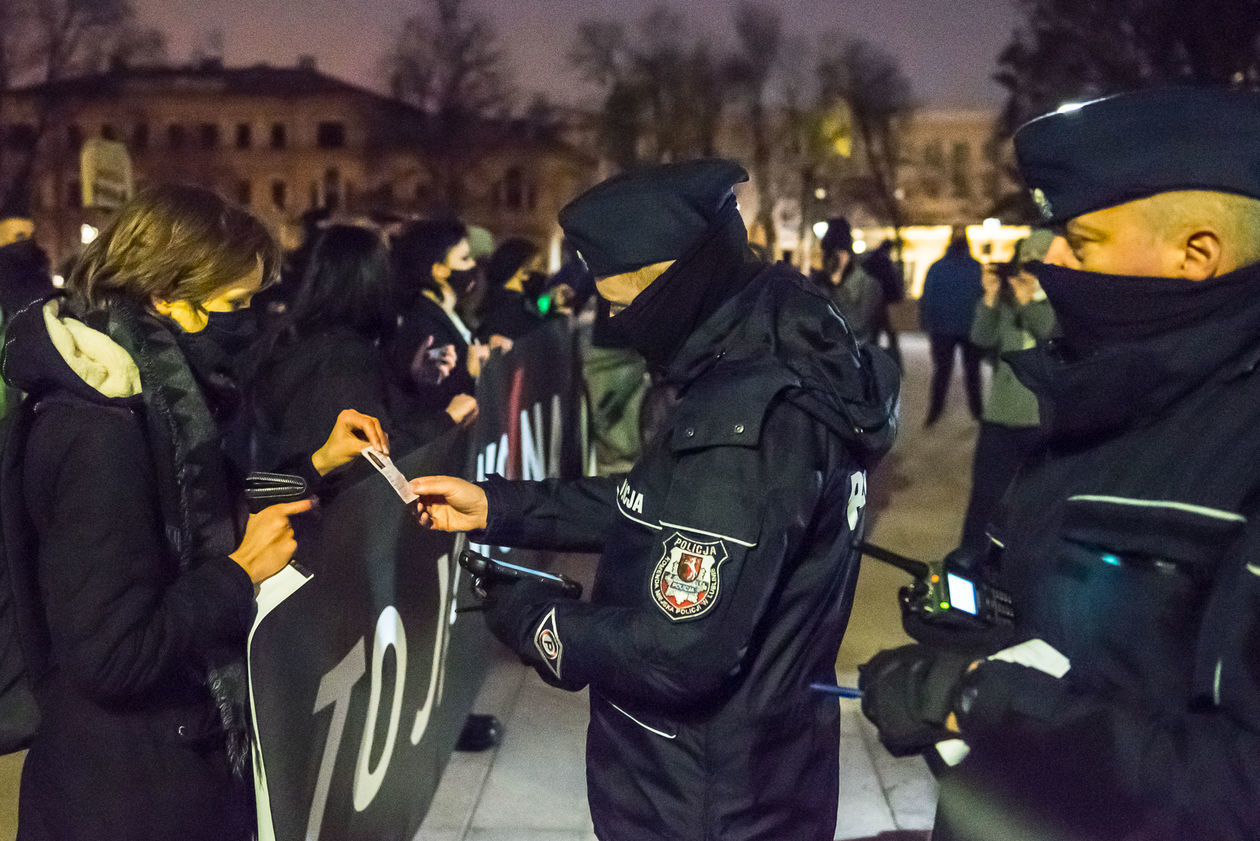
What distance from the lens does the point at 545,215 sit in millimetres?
69750

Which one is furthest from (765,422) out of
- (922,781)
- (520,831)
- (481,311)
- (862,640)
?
(481,311)

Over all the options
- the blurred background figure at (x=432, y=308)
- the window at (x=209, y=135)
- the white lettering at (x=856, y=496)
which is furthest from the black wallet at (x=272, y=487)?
the window at (x=209, y=135)

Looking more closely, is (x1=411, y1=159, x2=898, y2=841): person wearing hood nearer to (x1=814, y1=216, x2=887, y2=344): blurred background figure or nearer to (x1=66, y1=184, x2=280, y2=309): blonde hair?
(x1=66, y1=184, x2=280, y2=309): blonde hair

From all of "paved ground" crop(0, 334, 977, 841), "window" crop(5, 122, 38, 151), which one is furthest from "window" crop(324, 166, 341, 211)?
"paved ground" crop(0, 334, 977, 841)

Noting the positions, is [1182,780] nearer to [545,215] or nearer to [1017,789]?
[1017,789]

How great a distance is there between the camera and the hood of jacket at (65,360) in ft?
6.64

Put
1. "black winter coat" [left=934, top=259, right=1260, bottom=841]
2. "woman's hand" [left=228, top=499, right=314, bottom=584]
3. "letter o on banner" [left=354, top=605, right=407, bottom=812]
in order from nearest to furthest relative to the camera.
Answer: "black winter coat" [left=934, top=259, right=1260, bottom=841] → "woman's hand" [left=228, top=499, right=314, bottom=584] → "letter o on banner" [left=354, top=605, right=407, bottom=812]

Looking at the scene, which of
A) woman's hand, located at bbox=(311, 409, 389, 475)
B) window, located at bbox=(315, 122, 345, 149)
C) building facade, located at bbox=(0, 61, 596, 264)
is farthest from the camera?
window, located at bbox=(315, 122, 345, 149)

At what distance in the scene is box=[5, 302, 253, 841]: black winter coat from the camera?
1.99 meters

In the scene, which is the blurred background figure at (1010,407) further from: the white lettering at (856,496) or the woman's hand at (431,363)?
the white lettering at (856,496)

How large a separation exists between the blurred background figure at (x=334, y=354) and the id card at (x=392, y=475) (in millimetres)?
1222

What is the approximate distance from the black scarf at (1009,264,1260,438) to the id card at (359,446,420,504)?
4.53 feet

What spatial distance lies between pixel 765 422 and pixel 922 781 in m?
2.80

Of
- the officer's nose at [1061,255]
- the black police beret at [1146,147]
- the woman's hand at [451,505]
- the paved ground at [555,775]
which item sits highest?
the black police beret at [1146,147]
